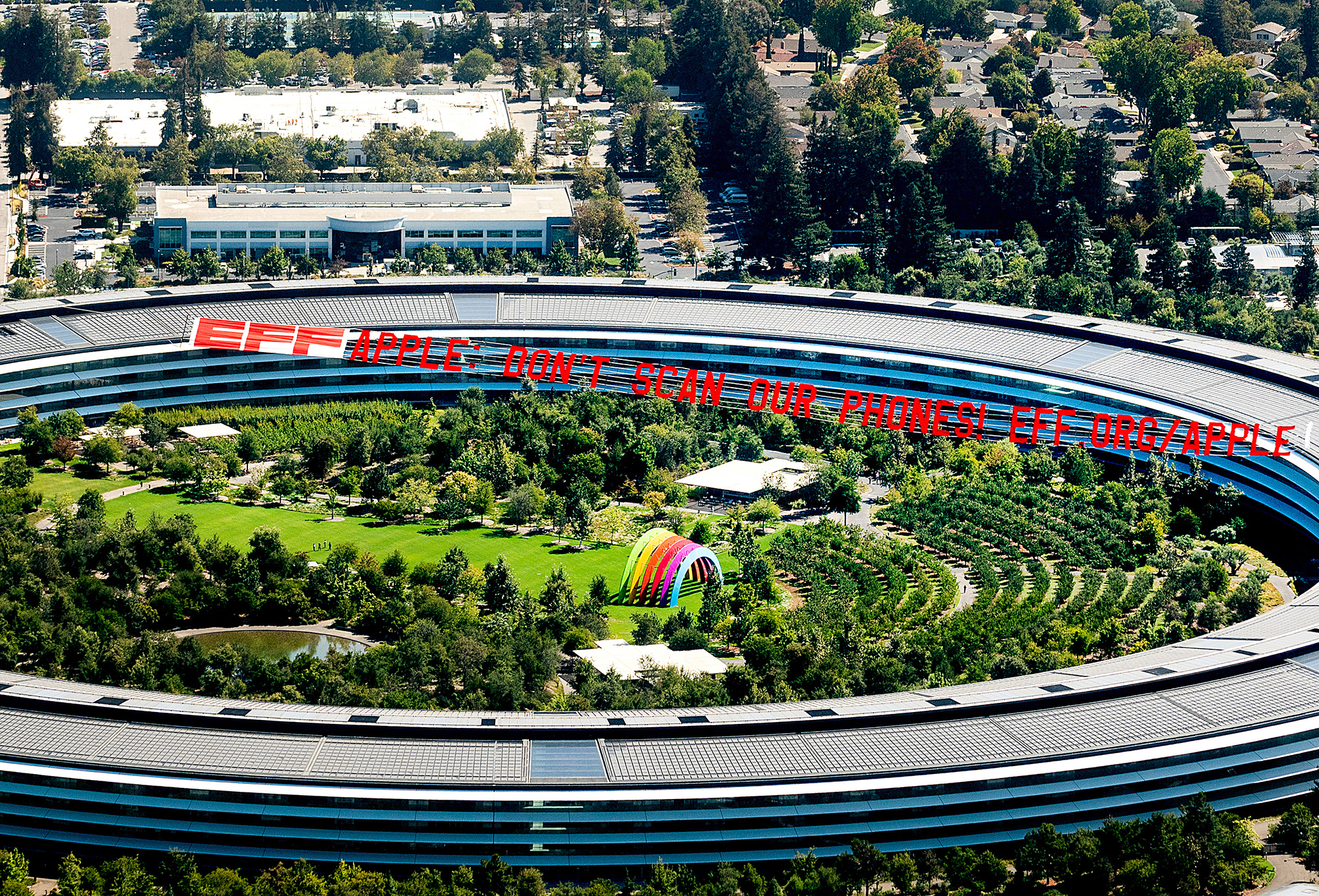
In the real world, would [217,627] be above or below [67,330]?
below

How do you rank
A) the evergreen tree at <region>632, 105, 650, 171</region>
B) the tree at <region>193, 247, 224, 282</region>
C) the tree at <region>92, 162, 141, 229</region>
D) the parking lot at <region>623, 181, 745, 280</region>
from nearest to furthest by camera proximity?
1. the tree at <region>193, 247, 224, 282</region>
2. the parking lot at <region>623, 181, 745, 280</region>
3. the tree at <region>92, 162, 141, 229</region>
4. the evergreen tree at <region>632, 105, 650, 171</region>

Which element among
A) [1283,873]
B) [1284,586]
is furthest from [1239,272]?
[1283,873]

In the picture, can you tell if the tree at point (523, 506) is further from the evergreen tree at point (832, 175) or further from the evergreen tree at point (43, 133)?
the evergreen tree at point (43, 133)

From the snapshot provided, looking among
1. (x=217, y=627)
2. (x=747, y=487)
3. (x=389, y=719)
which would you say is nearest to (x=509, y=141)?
(x=747, y=487)

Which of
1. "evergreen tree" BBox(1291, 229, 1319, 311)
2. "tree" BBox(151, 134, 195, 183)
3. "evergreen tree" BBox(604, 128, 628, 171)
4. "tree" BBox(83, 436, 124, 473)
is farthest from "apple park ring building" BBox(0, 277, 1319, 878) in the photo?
"evergreen tree" BBox(604, 128, 628, 171)

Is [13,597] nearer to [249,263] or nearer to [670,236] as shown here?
[249,263]

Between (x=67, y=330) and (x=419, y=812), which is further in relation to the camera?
(x=67, y=330)

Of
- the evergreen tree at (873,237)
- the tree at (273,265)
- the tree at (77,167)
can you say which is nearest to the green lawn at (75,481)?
the tree at (273,265)

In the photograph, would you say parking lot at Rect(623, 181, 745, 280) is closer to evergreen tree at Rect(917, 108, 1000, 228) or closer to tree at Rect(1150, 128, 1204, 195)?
evergreen tree at Rect(917, 108, 1000, 228)
